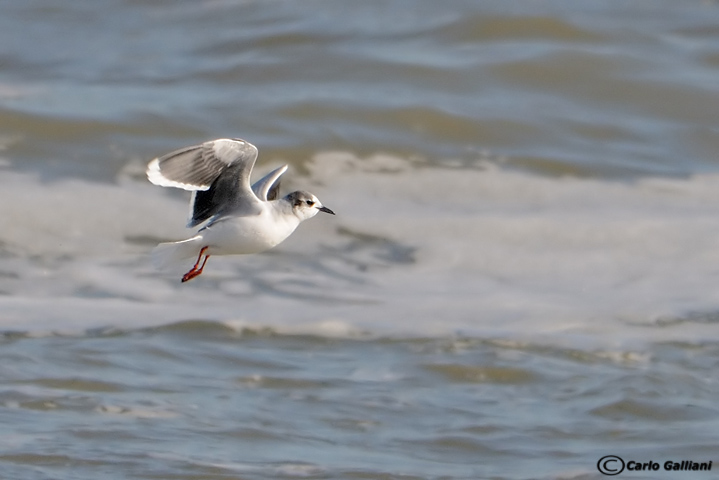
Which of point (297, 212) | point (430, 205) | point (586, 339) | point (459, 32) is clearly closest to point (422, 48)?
point (459, 32)

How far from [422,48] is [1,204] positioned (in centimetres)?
506

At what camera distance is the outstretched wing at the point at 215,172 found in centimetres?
587

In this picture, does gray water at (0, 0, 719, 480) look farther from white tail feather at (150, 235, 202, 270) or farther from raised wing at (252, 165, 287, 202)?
A: raised wing at (252, 165, 287, 202)

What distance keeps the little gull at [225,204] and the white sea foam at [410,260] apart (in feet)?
5.15

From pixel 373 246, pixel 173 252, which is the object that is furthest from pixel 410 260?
pixel 173 252

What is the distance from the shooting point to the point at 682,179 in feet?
35.3

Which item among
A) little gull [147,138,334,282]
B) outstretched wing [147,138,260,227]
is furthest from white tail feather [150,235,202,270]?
outstretched wing [147,138,260,227]

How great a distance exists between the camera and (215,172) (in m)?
6.03

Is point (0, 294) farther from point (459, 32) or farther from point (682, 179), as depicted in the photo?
point (459, 32)

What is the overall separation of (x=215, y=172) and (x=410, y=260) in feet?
11.3

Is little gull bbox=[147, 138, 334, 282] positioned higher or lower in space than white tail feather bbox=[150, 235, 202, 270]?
higher

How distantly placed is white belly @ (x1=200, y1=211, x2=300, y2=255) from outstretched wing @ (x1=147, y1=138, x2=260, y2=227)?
0.35 feet

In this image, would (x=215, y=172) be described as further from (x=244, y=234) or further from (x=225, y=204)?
(x=244, y=234)

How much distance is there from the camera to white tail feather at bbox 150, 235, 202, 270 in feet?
19.1
